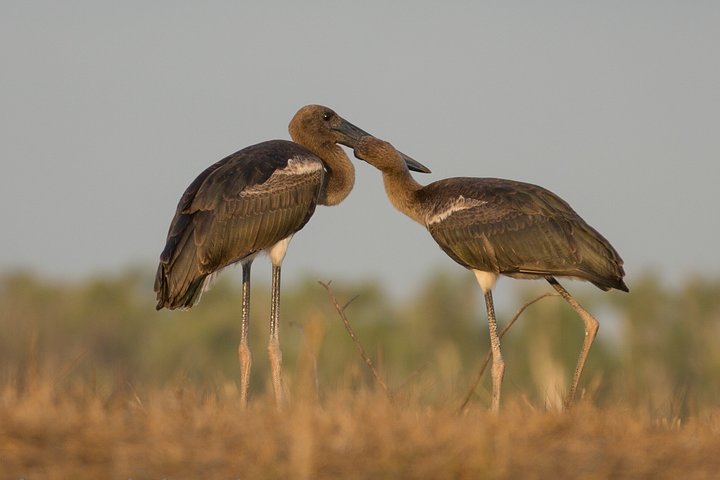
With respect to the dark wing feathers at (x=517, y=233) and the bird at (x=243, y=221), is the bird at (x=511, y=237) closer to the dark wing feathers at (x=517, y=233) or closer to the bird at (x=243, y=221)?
the dark wing feathers at (x=517, y=233)

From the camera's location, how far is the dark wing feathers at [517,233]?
9719mm

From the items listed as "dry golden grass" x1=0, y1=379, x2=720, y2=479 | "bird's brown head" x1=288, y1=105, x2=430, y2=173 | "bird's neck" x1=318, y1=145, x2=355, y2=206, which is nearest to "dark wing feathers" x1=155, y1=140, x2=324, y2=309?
"bird's neck" x1=318, y1=145, x2=355, y2=206

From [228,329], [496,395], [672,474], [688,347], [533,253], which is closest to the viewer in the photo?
[672,474]

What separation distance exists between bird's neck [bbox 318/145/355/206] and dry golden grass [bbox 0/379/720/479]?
Answer: 413 cm

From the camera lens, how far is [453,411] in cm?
736

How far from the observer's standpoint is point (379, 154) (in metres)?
10.9

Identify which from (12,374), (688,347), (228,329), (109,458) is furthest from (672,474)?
(228,329)

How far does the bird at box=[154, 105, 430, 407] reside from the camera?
956 centimetres

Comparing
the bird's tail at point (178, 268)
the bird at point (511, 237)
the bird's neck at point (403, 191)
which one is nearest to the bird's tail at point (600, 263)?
the bird at point (511, 237)

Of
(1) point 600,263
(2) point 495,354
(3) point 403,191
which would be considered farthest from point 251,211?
(1) point 600,263

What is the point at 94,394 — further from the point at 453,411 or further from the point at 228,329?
the point at 228,329

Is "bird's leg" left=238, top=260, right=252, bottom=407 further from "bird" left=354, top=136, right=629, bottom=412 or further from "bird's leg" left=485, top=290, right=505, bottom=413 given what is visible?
"bird's leg" left=485, top=290, right=505, bottom=413

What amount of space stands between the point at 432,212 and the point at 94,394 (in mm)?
4148

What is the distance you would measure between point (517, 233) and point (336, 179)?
1852 mm
